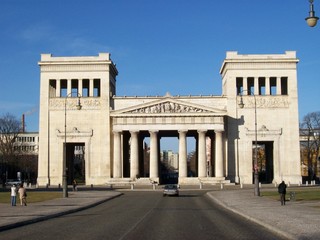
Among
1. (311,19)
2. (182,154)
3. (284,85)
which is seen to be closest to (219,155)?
(182,154)

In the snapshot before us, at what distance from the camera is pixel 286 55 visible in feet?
354

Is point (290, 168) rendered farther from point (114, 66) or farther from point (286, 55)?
point (114, 66)

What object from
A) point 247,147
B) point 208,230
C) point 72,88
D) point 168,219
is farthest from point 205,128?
point 208,230

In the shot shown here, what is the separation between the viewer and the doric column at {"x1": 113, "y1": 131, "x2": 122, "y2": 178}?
338 feet

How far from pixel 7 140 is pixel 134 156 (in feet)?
135

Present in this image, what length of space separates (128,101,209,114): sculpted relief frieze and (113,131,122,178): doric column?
5656 mm

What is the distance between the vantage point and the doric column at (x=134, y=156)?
10356 cm

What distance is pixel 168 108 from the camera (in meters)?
105

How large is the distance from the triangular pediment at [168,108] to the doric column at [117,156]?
173 inches

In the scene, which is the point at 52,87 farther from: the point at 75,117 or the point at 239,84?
the point at 239,84

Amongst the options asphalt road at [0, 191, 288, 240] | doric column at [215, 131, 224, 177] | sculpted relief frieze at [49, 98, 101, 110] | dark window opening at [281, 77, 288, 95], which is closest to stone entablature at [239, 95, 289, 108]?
dark window opening at [281, 77, 288, 95]

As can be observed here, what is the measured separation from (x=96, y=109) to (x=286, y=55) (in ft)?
126

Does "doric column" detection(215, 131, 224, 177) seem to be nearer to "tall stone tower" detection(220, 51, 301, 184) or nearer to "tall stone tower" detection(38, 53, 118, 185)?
"tall stone tower" detection(220, 51, 301, 184)

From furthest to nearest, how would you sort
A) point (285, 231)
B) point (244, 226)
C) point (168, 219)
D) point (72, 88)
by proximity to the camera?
point (72, 88) → point (168, 219) → point (244, 226) → point (285, 231)
